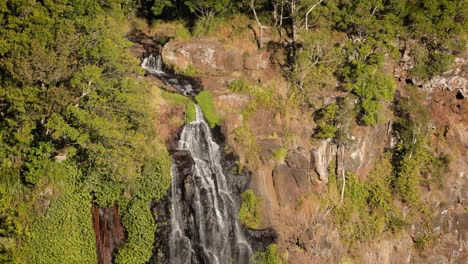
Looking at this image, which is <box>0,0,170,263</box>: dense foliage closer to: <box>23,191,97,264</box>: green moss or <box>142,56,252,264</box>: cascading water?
<box>23,191,97,264</box>: green moss

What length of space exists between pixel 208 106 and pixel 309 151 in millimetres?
7070

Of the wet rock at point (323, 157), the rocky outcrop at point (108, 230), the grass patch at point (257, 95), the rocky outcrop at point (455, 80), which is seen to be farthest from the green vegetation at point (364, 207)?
the rocky outcrop at point (108, 230)

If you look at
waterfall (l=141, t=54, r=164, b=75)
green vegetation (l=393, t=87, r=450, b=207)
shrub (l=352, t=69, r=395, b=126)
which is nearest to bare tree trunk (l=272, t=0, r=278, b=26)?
shrub (l=352, t=69, r=395, b=126)

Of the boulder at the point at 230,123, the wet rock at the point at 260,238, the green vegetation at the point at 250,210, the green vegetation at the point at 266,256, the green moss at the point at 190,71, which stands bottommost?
the green vegetation at the point at 266,256

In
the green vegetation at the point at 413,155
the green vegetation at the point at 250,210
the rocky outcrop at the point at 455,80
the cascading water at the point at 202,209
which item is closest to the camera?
the cascading water at the point at 202,209

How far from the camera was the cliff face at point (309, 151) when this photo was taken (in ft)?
103

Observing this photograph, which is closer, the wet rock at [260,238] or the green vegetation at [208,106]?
the wet rock at [260,238]

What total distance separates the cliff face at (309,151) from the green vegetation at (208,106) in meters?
0.46

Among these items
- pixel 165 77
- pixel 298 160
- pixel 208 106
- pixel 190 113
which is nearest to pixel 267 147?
pixel 298 160

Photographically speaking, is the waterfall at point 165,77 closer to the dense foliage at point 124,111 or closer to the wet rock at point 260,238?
the dense foliage at point 124,111

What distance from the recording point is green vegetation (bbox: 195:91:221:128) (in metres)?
32.0

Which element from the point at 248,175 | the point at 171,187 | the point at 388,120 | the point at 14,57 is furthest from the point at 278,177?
the point at 14,57

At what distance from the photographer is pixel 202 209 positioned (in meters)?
28.7

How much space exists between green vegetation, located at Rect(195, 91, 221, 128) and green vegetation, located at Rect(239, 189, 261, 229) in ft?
16.2
